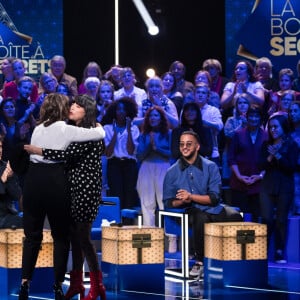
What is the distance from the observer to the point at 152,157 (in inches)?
432

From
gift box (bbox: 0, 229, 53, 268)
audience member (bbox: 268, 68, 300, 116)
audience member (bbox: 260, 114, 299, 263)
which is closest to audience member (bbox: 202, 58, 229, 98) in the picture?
audience member (bbox: 268, 68, 300, 116)

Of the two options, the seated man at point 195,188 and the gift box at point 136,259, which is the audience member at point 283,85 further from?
the gift box at point 136,259

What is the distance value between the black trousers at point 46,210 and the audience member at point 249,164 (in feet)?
12.4

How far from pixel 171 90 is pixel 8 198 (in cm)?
366

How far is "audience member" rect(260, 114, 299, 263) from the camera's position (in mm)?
10070

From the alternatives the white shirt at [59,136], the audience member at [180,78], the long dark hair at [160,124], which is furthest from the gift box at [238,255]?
the audience member at [180,78]

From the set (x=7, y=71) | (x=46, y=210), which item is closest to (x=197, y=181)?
(x=46, y=210)

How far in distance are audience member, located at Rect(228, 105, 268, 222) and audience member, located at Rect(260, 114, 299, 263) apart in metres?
0.31

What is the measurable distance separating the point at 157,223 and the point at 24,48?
5.51m

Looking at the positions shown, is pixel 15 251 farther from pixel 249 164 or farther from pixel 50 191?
pixel 249 164

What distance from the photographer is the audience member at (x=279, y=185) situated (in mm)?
10070

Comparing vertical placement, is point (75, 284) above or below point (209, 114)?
below

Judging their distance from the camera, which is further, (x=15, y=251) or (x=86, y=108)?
(x=15, y=251)

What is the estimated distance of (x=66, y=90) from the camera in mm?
11672
